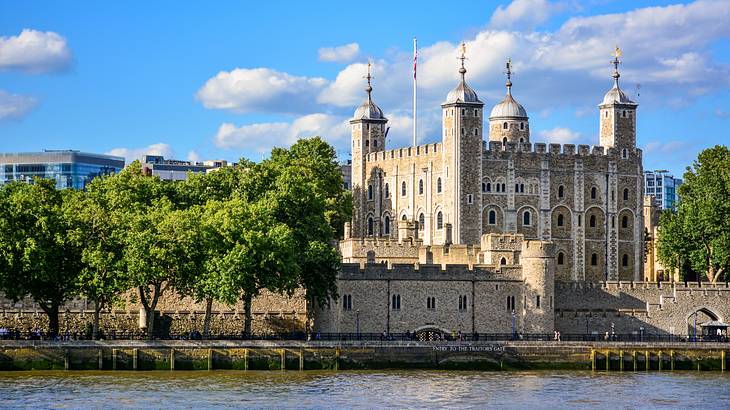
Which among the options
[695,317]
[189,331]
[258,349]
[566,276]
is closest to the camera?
[258,349]

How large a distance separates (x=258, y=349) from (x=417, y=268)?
11.9 meters

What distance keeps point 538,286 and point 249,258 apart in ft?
52.5

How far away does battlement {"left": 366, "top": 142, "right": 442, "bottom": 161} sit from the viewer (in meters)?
112

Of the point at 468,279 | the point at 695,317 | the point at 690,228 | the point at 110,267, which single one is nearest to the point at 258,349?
the point at 110,267

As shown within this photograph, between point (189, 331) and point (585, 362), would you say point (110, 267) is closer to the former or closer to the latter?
point (189, 331)

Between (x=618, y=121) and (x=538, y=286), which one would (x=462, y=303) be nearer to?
(x=538, y=286)

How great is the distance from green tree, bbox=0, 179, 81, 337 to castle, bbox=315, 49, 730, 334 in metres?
13.8

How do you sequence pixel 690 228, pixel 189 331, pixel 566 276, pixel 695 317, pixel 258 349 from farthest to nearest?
pixel 566 276
pixel 690 228
pixel 695 317
pixel 189 331
pixel 258 349

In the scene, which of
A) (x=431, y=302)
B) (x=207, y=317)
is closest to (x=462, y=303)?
(x=431, y=302)

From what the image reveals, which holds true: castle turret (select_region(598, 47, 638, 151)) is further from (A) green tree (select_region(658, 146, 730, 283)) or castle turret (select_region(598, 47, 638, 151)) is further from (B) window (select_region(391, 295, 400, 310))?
(B) window (select_region(391, 295, 400, 310))

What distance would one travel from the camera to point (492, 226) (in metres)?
109

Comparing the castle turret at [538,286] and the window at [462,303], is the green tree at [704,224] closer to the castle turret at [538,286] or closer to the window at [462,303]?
the castle turret at [538,286]

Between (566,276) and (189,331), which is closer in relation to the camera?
(189,331)

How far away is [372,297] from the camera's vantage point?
3388 inches
